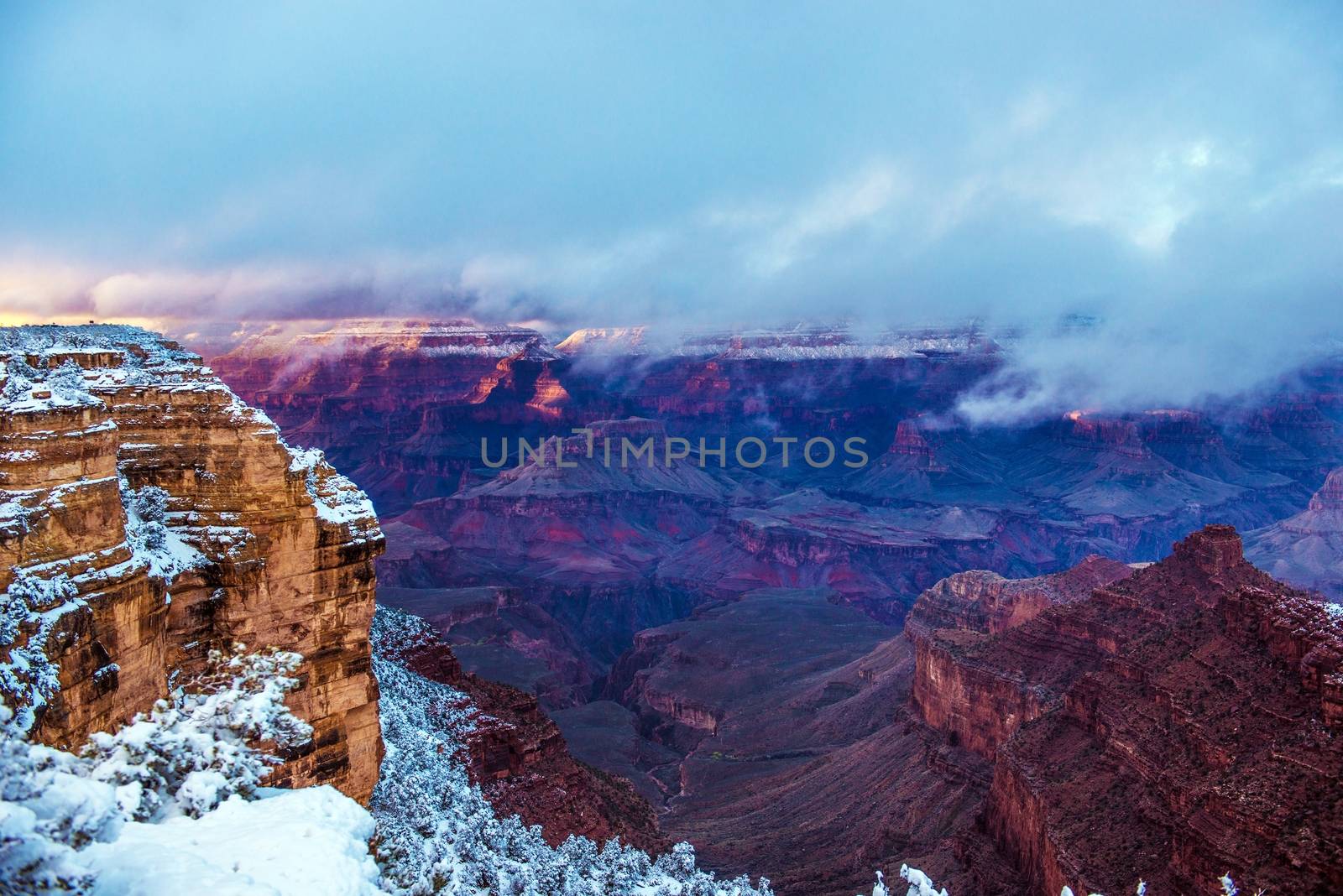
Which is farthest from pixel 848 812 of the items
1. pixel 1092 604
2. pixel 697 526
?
pixel 697 526

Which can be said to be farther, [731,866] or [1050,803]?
[731,866]

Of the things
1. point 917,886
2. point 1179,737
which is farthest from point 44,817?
point 1179,737

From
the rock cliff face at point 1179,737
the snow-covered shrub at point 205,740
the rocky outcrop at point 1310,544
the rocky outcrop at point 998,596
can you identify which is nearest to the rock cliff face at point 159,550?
the snow-covered shrub at point 205,740

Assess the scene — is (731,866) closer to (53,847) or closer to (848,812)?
(848,812)

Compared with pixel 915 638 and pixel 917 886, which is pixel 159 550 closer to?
pixel 917 886

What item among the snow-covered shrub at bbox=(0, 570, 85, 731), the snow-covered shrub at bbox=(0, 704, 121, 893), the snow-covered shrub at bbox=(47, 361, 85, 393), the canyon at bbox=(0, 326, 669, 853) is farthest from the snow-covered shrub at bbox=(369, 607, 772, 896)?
the snow-covered shrub at bbox=(47, 361, 85, 393)

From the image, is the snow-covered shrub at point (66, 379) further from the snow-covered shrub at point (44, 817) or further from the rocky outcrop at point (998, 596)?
the rocky outcrop at point (998, 596)
